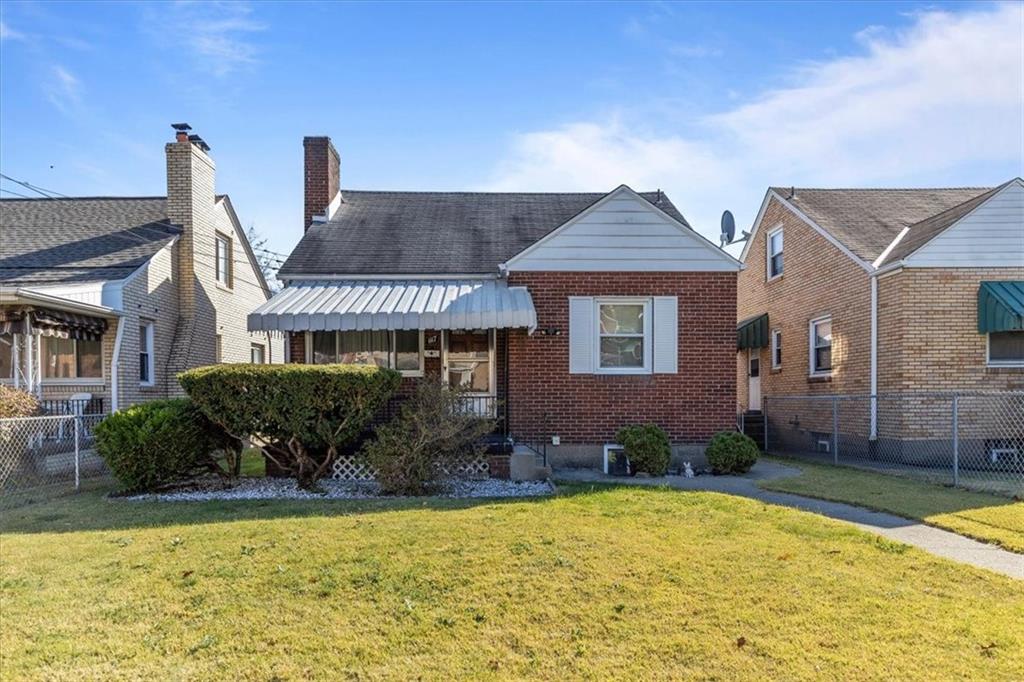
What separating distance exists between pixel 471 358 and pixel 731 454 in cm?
541

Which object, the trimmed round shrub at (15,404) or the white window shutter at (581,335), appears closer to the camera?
the trimmed round shrub at (15,404)

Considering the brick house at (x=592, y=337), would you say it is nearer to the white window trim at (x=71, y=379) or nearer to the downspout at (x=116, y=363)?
the downspout at (x=116, y=363)

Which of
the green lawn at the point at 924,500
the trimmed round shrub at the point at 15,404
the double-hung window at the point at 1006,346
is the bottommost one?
the green lawn at the point at 924,500

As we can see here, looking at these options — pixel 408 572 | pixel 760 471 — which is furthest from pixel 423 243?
pixel 408 572

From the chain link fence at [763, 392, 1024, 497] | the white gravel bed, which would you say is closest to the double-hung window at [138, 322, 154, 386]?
the white gravel bed

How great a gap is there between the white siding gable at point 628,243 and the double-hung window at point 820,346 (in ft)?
20.0

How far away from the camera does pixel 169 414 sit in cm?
987

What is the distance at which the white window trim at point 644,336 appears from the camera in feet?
42.1

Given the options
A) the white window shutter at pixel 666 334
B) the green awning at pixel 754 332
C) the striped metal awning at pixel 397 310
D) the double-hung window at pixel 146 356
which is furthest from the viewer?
the green awning at pixel 754 332

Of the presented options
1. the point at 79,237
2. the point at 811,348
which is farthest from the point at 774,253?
the point at 79,237

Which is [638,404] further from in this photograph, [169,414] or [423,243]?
[169,414]

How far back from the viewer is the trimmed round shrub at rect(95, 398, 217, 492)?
9695 millimetres

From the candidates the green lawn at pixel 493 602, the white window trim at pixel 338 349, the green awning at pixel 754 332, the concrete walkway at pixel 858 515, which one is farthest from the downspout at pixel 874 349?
the white window trim at pixel 338 349

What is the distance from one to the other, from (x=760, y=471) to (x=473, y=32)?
1055 cm
